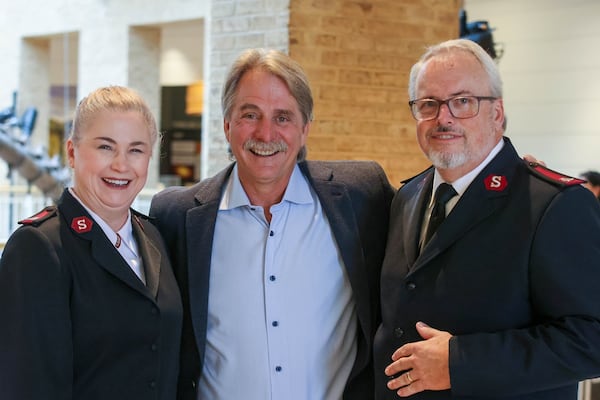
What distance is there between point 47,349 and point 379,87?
3.68 m

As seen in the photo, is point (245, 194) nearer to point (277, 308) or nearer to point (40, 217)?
point (277, 308)

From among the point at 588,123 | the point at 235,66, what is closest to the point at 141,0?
the point at 588,123

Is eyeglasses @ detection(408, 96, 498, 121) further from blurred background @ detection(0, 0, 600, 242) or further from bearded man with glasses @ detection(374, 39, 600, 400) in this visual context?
blurred background @ detection(0, 0, 600, 242)

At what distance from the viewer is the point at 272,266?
7.61 ft

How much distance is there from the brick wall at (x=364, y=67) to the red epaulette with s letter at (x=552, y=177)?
2.99 m

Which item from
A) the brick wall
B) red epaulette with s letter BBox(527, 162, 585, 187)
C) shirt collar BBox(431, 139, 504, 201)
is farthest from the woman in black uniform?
the brick wall

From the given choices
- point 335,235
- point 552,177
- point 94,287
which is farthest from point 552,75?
point 94,287

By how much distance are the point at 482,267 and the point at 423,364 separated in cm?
29

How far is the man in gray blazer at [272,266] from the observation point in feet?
7.54

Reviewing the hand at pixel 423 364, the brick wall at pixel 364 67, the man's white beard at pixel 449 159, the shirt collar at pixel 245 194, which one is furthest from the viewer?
the brick wall at pixel 364 67

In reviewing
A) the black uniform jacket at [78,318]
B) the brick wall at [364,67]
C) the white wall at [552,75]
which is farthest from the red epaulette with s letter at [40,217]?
the white wall at [552,75]

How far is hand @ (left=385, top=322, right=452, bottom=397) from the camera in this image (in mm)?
1914

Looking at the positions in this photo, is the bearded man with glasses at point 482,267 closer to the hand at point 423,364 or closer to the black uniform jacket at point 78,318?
the hand at point 423,364

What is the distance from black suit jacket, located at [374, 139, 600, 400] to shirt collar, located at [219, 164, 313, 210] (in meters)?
0.47
